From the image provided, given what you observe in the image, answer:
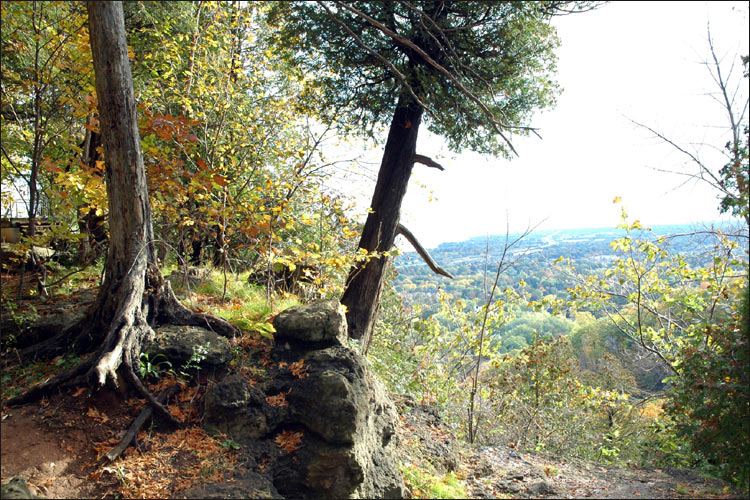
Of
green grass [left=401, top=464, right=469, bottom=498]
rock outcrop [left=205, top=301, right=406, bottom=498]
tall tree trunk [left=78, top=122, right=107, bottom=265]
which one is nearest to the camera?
rock outcrop [left=205, top=301, right=406, bottom=498]

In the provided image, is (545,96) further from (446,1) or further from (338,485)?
(338,485)

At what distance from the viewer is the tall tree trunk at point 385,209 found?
6098mm

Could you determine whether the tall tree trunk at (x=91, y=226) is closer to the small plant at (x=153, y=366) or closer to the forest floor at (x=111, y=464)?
the small plant at (x=153, y=366)

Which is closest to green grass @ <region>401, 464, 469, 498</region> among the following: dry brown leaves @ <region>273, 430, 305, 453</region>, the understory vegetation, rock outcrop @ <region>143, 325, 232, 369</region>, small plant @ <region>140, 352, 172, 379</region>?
the understory vegetation

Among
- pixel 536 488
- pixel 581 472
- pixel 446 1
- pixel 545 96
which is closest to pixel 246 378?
pixel 536 488

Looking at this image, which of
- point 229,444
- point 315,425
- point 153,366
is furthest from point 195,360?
point 315,425

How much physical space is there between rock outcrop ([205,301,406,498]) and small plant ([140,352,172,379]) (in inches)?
23.6

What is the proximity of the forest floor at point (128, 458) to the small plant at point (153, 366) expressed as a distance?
0.09m

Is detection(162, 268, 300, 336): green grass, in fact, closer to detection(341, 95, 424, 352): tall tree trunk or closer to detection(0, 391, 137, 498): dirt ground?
detection(341, 95, 424, 352): tall tree trunk

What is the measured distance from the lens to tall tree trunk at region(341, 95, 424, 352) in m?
6.10

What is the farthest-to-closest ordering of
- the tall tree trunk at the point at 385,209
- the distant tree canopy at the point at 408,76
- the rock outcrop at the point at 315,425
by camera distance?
the tall tree trunk at the point at 385,209 < the distant tree canopy at the point at 408,76 < the rock outcrop at the point at 315,425

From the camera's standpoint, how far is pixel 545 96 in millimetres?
6316

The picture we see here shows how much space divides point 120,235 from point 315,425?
8.25 ft

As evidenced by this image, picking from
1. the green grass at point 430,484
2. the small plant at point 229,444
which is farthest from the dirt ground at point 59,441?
the green grass at point 430,484
